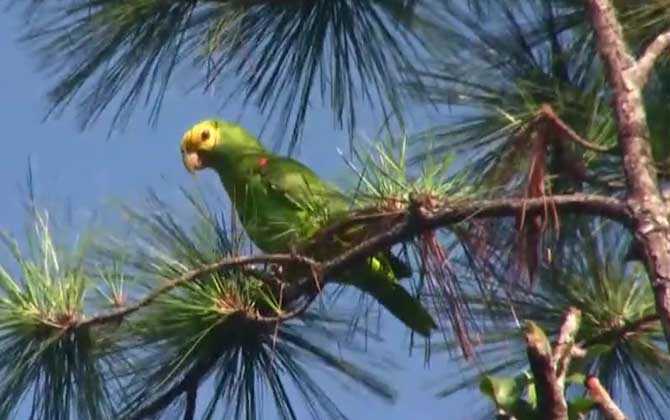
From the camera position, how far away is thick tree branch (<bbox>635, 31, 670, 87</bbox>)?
1.82 metres

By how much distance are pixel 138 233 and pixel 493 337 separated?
0.48 metres

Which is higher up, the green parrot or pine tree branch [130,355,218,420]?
the green parrot

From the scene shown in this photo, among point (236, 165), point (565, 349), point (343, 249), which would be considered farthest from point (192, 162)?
point (565, 349)

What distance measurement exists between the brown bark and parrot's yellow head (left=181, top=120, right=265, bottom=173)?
0.77 meters

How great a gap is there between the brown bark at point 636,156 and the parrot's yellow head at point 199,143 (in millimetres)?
818

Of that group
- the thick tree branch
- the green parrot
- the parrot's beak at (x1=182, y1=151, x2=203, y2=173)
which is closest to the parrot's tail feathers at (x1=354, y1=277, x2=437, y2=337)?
the green parrot

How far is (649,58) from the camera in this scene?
1843 mm

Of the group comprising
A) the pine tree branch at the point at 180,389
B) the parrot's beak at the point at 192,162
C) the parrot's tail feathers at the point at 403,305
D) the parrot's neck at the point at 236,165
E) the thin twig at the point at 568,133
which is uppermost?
the parrot's beak at the point at 192,162

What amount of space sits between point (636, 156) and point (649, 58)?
0.45ft

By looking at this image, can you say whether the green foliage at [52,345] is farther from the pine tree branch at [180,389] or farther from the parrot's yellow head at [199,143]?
the parrot's yellow head at [199,143]

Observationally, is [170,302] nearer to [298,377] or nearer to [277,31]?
[298,377]

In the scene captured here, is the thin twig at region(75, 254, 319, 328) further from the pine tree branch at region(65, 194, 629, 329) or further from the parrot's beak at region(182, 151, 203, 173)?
the parrot's beak at region(182, 151, 203, 173)

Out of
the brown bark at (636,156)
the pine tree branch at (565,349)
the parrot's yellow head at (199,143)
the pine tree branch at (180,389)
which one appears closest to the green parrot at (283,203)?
the parrot's yellow head at (199,143)

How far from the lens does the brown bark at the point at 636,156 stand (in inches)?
66.2
